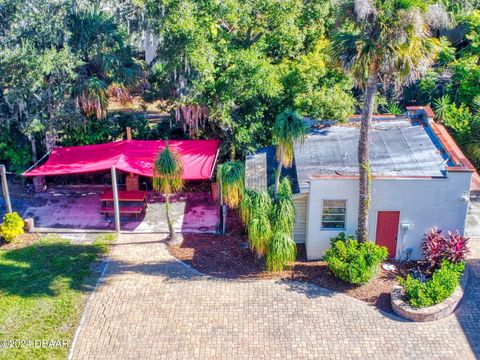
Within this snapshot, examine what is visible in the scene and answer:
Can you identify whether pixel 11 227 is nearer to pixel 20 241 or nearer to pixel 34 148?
pixel 20 241

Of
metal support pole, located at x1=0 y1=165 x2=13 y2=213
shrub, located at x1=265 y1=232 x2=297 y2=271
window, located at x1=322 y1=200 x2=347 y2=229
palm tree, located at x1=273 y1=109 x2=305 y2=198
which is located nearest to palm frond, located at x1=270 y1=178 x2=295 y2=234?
shrub, located at x1=265 y1=232 x2=297 y2=271

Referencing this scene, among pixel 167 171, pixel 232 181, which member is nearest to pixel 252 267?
pixel 232 181

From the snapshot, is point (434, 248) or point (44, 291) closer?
point (44, 291)

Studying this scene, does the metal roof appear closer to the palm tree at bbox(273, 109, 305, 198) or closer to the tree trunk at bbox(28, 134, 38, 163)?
the palm tree at bbox(273, 109, 305, 198)

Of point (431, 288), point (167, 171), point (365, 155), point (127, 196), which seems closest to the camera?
point (431, 288)

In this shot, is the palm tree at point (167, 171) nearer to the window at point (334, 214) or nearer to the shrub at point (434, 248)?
the window at point (334, 214)

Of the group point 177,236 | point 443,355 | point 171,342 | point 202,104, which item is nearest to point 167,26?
point 202,104

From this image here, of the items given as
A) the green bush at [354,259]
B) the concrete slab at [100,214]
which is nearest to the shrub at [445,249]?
the green bush at [354,259]
